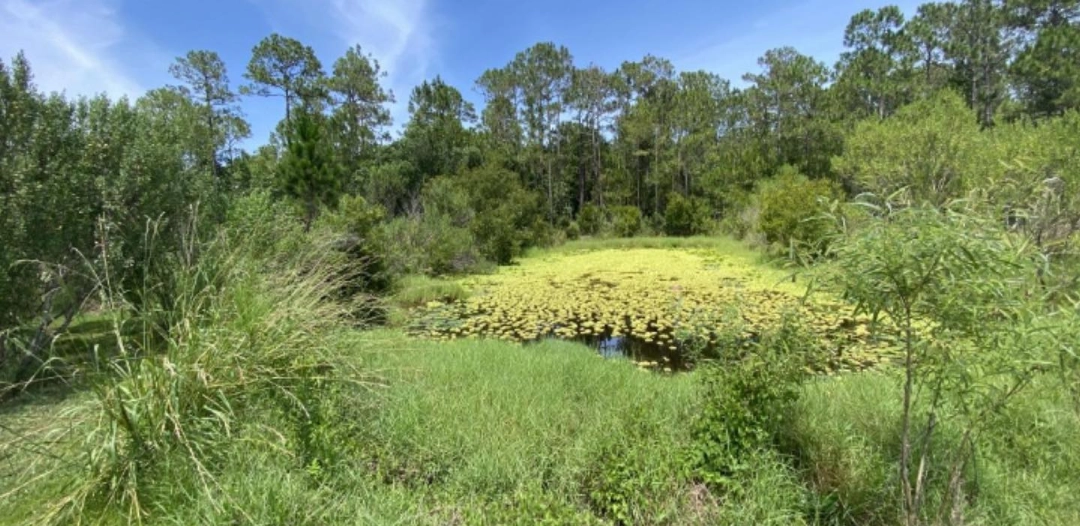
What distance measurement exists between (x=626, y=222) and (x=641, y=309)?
15.3m

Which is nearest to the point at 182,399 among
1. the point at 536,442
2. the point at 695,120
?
the point at 536,442

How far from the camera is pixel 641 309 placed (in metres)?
8.68

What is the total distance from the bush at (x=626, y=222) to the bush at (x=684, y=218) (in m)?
1.59

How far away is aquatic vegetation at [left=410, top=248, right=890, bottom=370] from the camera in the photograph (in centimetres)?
544

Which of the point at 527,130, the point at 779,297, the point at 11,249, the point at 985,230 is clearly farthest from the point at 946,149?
the point at 527,130

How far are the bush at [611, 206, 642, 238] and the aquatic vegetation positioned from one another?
8.76 meters

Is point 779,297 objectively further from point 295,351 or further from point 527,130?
point 527,130

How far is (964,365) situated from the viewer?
1799mm

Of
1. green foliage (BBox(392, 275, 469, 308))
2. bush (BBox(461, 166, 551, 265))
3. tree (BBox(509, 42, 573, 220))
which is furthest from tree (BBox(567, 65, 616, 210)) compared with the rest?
green foliage (BBox(392, 275, 469, 308))

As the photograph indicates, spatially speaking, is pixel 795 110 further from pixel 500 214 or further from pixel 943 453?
pixel 943 453

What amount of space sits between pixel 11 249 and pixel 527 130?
2538 centimetres

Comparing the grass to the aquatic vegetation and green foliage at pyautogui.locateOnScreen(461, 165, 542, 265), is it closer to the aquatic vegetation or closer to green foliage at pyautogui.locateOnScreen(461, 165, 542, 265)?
the aquatic vegetation

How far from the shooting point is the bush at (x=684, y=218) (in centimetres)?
2375

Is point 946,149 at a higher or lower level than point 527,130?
lower
